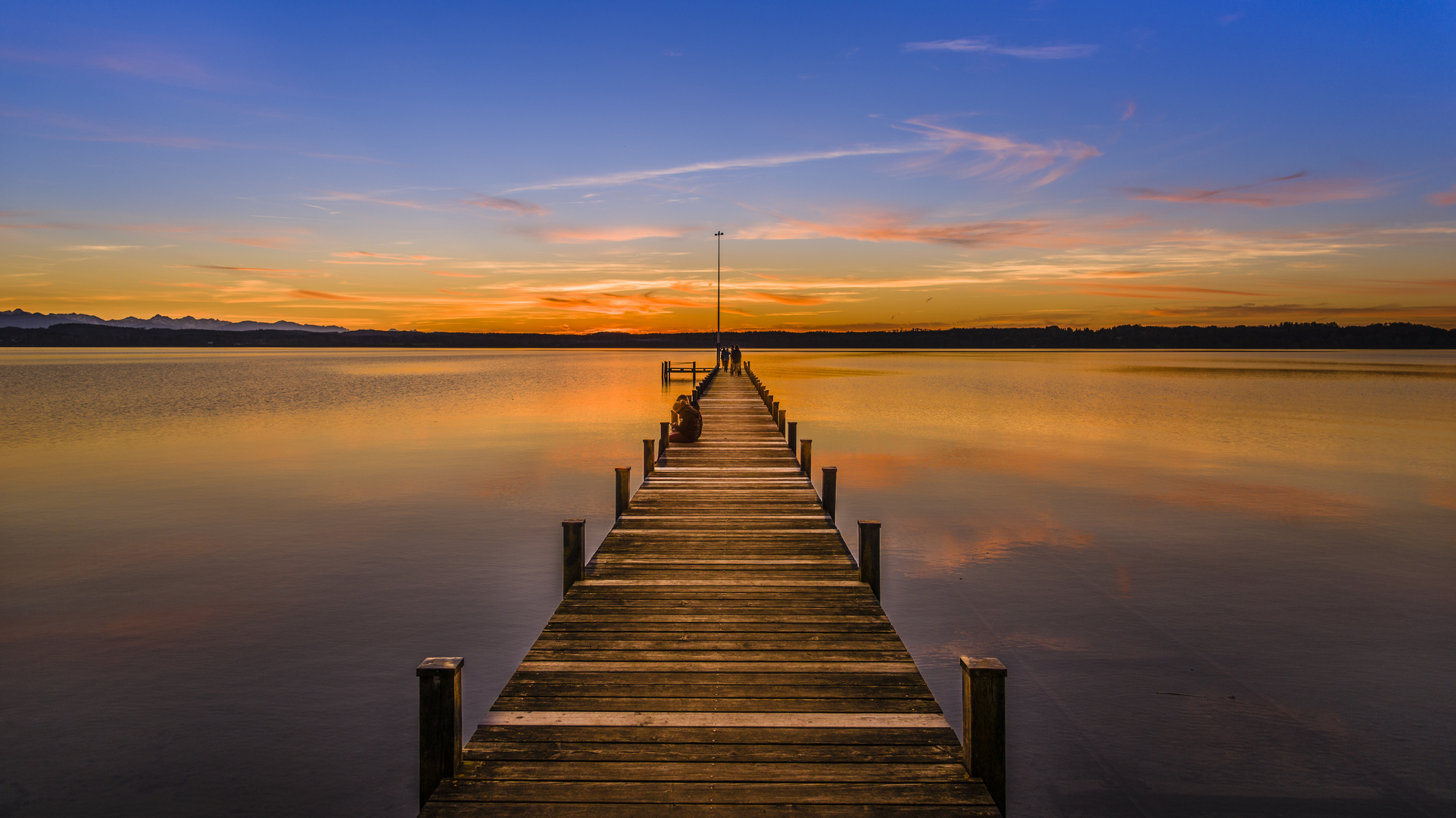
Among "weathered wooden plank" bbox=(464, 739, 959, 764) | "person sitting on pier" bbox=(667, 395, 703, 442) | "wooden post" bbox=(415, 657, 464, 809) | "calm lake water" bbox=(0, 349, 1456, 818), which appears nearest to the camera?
"wooden post" bbox=(415, 657, 464, 809)

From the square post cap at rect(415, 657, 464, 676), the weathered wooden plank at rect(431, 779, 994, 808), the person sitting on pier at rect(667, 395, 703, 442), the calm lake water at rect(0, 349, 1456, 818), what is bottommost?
the calm lake water at rect(0, 349, 1456, 818)

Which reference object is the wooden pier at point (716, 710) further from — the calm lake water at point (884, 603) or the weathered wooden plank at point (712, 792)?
the calm lake water at point (884, 603)

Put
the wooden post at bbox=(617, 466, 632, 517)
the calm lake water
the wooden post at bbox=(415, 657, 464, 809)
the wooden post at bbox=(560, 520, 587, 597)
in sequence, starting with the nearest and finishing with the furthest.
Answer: the wooden post at bbox=(415, 657, 464, 809) → the calm lake water → the wooden post at bbox=(560, 520, 587, 597) → the wooden post at bbox=(617, 466, 632, 517)

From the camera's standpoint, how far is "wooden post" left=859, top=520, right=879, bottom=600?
8.49 meters

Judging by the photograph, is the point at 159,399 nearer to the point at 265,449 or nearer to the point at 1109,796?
the point at 265,449

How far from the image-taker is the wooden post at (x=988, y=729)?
180 inches

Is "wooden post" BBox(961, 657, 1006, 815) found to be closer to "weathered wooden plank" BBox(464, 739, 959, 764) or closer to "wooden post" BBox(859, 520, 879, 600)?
"weathered wooden plank" BBox(464, 739, 959, 764)

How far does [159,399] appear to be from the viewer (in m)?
51.8

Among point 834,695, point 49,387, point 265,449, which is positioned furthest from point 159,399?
point 834,695

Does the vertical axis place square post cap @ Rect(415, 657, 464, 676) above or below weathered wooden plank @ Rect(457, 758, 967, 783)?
above

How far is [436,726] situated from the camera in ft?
14.8

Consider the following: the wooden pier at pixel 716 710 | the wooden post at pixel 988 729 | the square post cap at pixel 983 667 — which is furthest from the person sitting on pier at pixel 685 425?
the wooden post at pixel 988 729

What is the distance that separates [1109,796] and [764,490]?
762cm

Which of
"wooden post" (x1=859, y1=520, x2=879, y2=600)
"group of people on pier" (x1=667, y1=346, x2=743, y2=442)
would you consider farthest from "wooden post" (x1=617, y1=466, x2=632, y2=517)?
"group of people on pier" (x1=667, y1=346, x2=743, y2=442)
